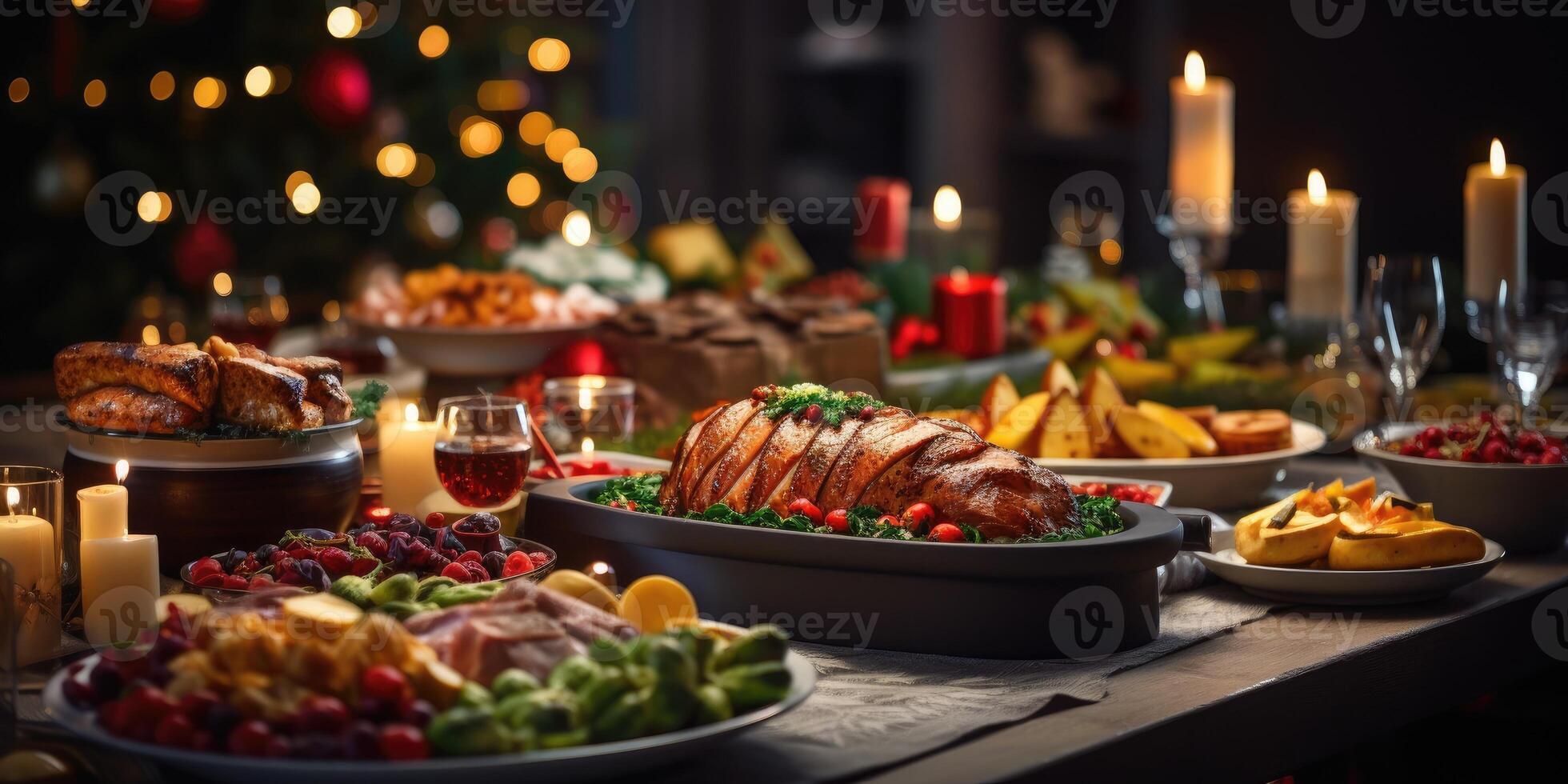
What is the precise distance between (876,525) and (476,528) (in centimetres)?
49

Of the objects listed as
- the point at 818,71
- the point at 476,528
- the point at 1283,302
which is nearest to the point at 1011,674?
the point at 476,528

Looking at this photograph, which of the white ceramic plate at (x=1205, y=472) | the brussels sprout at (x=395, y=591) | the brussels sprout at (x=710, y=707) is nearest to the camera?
the brussels sprout at (x=710, y=707)

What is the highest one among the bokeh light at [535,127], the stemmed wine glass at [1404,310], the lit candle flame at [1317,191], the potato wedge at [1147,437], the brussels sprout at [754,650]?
the bokeh light at [535,127]

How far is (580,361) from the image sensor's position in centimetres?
321

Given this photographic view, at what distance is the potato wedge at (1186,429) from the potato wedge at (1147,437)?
11 mm

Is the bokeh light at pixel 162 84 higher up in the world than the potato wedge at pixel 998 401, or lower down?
higher up

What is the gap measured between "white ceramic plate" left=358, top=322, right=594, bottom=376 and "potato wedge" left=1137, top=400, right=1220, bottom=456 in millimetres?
1305

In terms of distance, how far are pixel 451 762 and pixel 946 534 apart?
2.35 feet

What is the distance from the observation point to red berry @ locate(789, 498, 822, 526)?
5.98 feet

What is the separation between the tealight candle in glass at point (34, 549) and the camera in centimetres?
167

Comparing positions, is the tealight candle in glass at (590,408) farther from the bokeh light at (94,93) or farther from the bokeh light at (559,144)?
the bokeh light at (559,144)


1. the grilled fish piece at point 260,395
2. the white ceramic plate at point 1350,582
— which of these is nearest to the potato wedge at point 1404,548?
the white ceramic plate at point 1350,582

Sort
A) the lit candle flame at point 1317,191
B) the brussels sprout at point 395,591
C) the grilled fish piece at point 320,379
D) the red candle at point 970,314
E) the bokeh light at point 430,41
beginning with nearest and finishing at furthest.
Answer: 1. the brussels sprout at point 395,591
2. the grilled fish piece at point 320,379
3. the lit candle flame at point 1317,191
4. the red candle at point 970,314
5. the bokeh light at point 430,41

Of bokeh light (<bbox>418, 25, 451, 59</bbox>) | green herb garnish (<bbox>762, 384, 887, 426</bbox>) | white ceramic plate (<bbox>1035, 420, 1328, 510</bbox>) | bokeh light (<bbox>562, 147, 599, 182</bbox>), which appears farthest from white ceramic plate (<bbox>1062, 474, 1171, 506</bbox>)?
bokeh light (<bbox>562, 147, 599, 182</bbox>)
